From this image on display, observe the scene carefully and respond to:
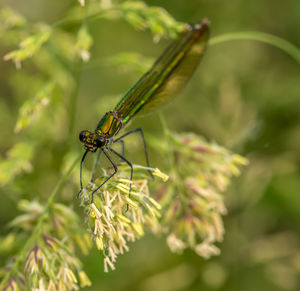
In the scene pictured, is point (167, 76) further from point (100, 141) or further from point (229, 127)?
point (229, 127)

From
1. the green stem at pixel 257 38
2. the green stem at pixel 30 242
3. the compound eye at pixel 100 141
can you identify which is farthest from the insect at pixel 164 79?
the green stem at pixel 257 38

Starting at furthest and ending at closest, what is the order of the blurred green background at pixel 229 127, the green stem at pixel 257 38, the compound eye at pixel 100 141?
the blurred green background at pixel 229 127 < the green stem at pixel 257 38 < the compound eye at pixel 100 141

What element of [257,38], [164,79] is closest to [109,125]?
[164,79]

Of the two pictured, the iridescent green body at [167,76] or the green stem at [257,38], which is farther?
the green stem at [257,38]

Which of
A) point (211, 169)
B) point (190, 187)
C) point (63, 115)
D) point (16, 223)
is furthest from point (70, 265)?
point (63, 115)

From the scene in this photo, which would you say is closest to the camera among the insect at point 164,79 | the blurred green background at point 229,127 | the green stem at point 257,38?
the insect at point 164,79

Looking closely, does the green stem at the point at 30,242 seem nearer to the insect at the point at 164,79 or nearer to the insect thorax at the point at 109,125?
the insect thorax at the point at 109,125

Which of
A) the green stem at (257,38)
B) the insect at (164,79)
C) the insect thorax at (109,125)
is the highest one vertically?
the green stem at (257,38)
